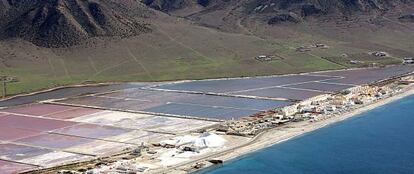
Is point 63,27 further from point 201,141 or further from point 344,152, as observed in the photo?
point 344,152

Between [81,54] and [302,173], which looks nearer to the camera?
[302,173]

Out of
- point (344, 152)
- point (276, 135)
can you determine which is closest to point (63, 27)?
point (276, 135)

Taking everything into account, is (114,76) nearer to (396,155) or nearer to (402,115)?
(402,115)

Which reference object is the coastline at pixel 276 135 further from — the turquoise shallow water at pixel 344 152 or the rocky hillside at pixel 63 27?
the rocky hillside at pixel 63 27

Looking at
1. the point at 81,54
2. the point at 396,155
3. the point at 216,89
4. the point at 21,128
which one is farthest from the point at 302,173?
the point at 81,54

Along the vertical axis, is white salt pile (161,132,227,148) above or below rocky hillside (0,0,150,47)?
below

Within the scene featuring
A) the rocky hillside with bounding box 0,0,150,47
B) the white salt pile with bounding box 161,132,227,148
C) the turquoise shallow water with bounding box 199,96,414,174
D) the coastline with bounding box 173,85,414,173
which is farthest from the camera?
the rocky hillside with bounding box 0,0,150,47

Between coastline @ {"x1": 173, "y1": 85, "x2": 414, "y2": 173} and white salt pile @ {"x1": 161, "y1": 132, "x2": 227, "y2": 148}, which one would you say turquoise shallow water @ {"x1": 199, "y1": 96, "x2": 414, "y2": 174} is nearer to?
coastline @ {"x1": 173, "y1": 85, "x2": 414, "y2": 173}

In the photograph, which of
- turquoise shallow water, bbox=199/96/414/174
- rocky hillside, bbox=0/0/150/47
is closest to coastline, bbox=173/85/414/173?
turquoise shallow water, bbox=199/96/414/174

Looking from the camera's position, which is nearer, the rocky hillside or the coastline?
the coastline

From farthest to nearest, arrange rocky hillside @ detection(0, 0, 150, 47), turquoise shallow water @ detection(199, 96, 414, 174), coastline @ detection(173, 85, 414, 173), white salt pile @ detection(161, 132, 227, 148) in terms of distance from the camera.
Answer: rocky hillside @ detection(0, 0, 150, 47)
white salt pile @ detection(161, 132, 227, 148)
coastline @ detection(173, 85, 414, 173)
turquoise shallow water @ detection(199, 96, 414, 174)
